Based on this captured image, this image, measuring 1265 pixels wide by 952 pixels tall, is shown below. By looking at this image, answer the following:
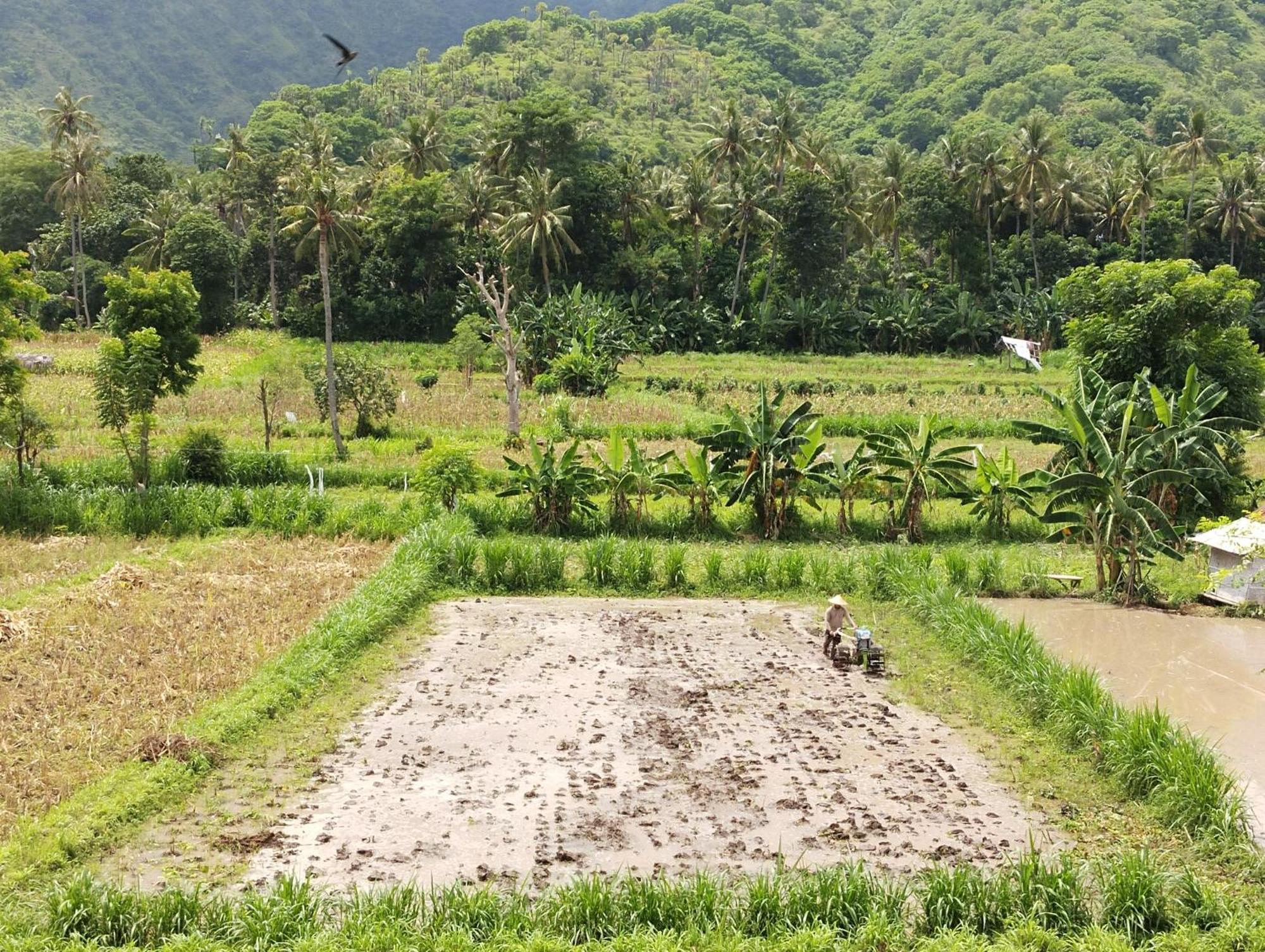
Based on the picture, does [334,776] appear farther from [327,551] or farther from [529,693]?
Answer: [327,551]

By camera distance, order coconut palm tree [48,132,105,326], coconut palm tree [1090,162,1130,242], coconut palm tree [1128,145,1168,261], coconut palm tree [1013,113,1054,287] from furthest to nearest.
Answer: coconut palm tree [1090,162,1130,242]
coconut palm tree [1128,145,1168,261]
coconut palm tree [1013,113,1054,287]
coconut palm tree [48,132,105,326]

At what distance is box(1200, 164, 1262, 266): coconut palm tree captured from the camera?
55750mm

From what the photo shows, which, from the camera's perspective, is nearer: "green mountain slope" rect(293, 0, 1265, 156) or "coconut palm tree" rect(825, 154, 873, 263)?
"coconut palm tree" rect(825, 154, 873, 263)

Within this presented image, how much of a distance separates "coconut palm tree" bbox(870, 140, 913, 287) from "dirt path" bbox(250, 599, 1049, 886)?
46903 millimetres

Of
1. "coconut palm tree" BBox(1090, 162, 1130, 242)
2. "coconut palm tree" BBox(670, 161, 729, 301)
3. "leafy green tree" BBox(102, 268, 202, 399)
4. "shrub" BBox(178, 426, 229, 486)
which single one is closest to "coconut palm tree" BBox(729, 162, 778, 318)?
"coconut palm tree" BBox(670, 161, 729, 301)

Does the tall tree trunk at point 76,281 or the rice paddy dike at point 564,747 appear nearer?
the rice paddy dike at point 564,747

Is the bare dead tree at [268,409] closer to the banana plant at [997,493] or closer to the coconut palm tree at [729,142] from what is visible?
the banana plant at [997,493]

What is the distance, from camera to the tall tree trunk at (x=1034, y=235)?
55947 mm

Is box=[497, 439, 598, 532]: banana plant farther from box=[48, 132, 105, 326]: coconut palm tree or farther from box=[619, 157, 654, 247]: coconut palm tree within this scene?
box=[48, 132, 105, 326]: coconut palm tree

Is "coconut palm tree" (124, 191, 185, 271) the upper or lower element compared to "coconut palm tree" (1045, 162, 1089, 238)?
lower

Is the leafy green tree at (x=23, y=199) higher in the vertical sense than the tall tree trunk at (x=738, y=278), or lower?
higher

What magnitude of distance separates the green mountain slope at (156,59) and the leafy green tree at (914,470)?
105 metres

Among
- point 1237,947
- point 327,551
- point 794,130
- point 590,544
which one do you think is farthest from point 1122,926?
point 794,130

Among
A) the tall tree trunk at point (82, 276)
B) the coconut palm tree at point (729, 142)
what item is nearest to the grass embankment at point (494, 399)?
the tall tree trunk at point (82, 276)
